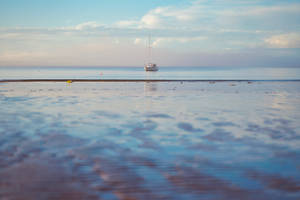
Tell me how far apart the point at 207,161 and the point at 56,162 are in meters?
4.24

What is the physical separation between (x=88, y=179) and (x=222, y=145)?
497 cm

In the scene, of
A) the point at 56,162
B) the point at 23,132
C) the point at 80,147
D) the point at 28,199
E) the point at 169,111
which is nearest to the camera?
the point at 28,199

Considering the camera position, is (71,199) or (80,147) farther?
(80,147)

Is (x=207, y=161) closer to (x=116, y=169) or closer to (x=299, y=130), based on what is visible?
(x=116, y=169)

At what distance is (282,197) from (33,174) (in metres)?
5.64

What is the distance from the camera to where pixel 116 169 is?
258 inches

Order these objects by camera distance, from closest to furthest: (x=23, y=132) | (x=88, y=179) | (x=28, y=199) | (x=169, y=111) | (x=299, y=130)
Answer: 1. (x=28, y=199)
2. (x=88, y=179)
3. (x=23, y=132)
4. (x=299, y=130)
5. (x=169, y=111)

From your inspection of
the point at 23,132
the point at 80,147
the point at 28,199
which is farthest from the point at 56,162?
the point at 23,132

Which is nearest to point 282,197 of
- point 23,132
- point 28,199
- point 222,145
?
point 222,145

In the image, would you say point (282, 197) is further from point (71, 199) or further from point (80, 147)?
point (80, 147)

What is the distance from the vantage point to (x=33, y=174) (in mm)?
6113

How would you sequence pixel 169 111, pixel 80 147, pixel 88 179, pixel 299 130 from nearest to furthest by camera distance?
1. pixel 88 179
2. pixel 80 147
3. pixel 299 130
4. pixel 169 111

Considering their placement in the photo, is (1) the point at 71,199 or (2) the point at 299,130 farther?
(2) the point at 299,130

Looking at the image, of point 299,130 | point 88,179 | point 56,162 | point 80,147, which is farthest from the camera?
point 299,130
